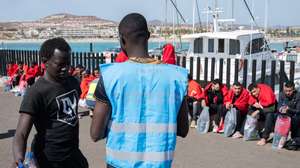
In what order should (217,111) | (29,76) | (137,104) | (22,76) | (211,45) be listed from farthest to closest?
(211,45) → (22,76) → (29,76) → (217,111) → (137,104)

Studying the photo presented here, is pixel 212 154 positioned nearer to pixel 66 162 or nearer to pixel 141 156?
pixel 66 162

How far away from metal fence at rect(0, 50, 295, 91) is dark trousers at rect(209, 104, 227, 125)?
45.9 inches

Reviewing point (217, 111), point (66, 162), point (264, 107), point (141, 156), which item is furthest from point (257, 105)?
point (141, 156)

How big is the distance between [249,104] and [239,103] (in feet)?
0.69

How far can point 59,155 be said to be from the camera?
3064mm

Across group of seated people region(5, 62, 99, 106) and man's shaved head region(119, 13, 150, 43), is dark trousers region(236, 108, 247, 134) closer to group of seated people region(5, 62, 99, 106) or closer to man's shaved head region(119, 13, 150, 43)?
group of seated people region(5, 62, 99, 106)

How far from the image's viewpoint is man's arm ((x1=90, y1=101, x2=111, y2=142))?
7.37 ft

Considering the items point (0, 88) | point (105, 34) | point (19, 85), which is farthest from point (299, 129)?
point (105, 34)

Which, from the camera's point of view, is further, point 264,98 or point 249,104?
point 249,104

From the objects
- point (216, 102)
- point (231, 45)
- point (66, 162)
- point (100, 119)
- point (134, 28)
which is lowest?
point (216, 102)

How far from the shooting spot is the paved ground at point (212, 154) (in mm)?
6258

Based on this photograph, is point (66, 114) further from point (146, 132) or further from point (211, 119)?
point (211, 119)

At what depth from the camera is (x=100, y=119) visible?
88.7 inches

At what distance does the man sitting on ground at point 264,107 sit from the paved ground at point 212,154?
0.32 meters
